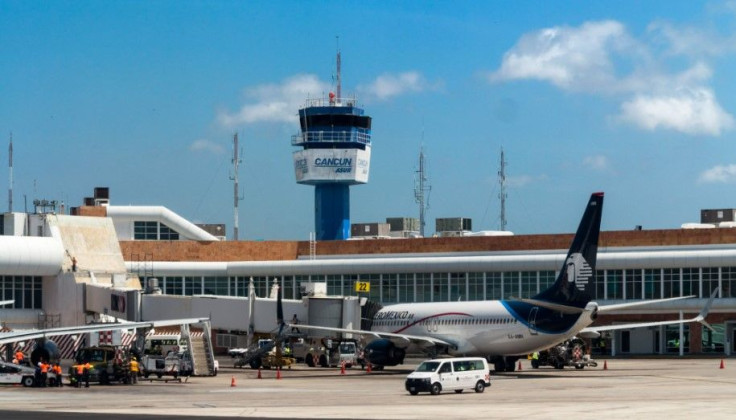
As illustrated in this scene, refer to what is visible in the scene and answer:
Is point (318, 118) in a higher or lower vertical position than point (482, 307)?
higher

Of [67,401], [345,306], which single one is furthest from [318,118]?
[67,401]

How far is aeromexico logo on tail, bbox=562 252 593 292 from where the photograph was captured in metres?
67.6

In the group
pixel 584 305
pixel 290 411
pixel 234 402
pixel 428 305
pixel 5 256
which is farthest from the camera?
pixel 5 256

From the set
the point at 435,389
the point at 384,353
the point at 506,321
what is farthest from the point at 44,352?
the point at 506,321

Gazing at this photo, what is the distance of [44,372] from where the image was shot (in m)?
62.0

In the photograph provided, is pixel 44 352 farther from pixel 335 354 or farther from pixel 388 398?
pixel 335 354

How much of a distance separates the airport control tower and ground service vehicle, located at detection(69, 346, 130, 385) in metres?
85.3

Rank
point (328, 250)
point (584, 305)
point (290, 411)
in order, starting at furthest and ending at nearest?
point (328, 250), point (584, 305), point (290, 411)

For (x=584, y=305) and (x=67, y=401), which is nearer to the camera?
(x=67, y=401)

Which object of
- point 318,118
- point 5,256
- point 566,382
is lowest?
point 566,382

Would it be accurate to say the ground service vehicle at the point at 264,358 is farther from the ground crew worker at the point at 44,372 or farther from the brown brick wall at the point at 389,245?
the brown brick wall at the point at 389,245

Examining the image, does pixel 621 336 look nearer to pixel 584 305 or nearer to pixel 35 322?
pixel 584 305

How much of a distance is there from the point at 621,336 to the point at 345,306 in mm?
30190

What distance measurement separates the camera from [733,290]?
97250 millimetres
